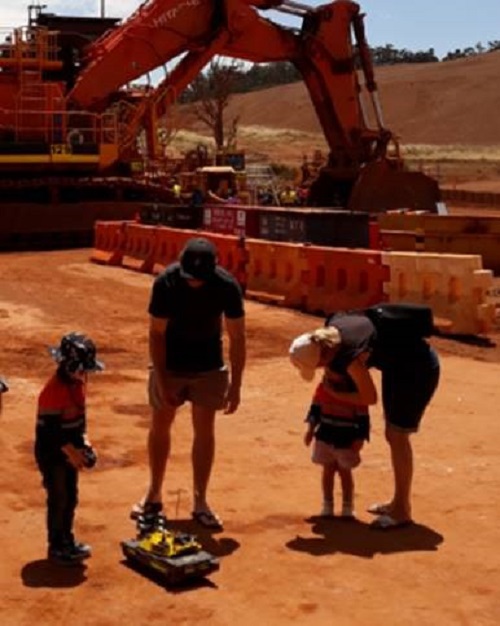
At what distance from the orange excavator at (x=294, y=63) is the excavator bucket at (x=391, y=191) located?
0.08 feet

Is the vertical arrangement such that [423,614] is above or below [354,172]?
below

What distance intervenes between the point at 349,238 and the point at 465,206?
26.8 metres

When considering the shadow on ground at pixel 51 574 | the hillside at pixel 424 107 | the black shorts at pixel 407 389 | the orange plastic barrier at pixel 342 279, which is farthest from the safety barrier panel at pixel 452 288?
the hillside at pixel 424 107

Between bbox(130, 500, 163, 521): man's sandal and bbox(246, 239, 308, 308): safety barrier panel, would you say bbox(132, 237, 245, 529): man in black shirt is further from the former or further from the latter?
bbox(246, 239, 308, 308): safety barrier panel

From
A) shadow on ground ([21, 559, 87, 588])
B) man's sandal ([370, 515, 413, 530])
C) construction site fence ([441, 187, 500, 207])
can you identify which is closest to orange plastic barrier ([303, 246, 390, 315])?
man's sandal ([370, 515, 413, 530])

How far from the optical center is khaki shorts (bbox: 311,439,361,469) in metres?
7.00

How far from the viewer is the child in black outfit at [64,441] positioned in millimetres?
6344

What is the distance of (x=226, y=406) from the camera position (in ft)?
23.0

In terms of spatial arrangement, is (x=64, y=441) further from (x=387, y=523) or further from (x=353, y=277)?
(x=353, y=277)

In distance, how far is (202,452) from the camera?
278 inches

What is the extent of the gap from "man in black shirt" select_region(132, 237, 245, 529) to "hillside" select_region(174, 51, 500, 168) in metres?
90.9

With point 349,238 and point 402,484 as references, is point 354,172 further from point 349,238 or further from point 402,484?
point 402,484

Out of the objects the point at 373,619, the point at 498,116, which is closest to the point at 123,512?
the point at 373,619

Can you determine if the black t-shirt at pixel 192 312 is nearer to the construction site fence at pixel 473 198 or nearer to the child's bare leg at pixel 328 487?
the child's bare leg at pixel 328 487
